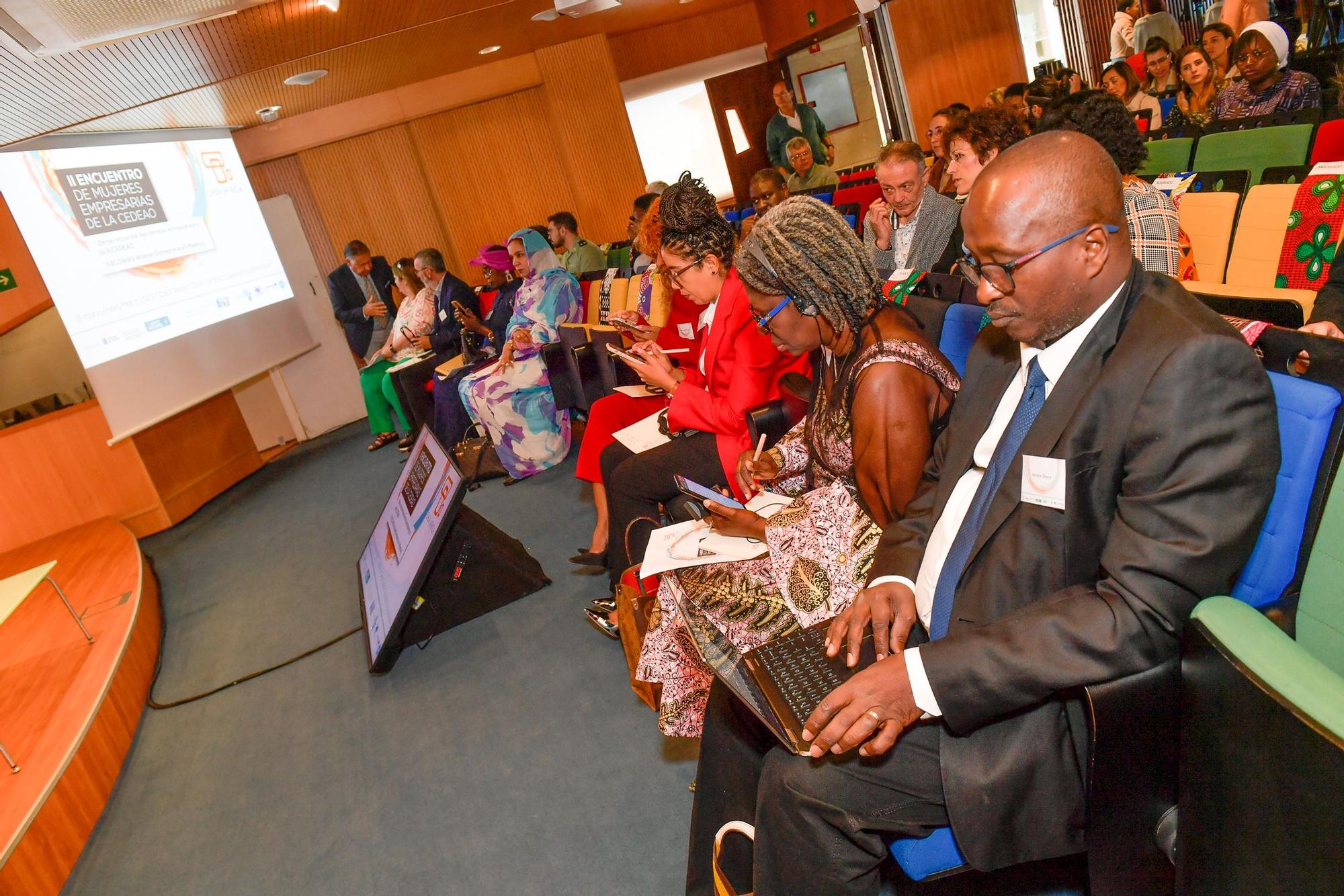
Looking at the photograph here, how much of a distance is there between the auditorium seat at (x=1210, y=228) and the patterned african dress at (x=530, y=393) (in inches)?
131

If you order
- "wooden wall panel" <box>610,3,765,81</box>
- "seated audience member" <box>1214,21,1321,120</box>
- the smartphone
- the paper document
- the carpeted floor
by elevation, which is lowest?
the carpeted floor

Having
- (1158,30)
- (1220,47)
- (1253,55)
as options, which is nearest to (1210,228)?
(1253,55)

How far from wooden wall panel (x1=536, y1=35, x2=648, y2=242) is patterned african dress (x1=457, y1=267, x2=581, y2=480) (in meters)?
4.90

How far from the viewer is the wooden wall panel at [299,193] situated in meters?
8.55

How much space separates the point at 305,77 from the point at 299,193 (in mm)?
2437

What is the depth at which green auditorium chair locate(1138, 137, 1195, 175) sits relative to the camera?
3.77 m

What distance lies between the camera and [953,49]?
951 centimetres

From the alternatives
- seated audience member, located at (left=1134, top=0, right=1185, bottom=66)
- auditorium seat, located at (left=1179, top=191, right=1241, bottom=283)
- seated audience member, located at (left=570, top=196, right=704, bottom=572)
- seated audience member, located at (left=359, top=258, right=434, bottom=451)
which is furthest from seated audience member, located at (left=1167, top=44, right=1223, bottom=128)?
seated audience member, located at (left=359, top=258, right=434, bottom=451)

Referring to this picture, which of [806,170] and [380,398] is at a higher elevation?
[806,170]

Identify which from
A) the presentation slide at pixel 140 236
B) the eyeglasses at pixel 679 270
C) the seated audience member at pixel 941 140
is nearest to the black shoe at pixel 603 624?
the eyeglasses at pixel 679 270

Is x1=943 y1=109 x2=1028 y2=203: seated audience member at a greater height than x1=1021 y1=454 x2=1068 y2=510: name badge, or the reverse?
x1=943 y1=109 x2=1028 y2=203: seated audience member

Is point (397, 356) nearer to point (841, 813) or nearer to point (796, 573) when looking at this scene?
point (796, 573)

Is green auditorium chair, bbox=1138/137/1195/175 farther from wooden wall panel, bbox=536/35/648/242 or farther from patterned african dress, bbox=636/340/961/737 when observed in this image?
wooden wall panel, bbox=536/35/648/242

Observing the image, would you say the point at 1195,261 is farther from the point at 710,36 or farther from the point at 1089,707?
the point at 710,36
